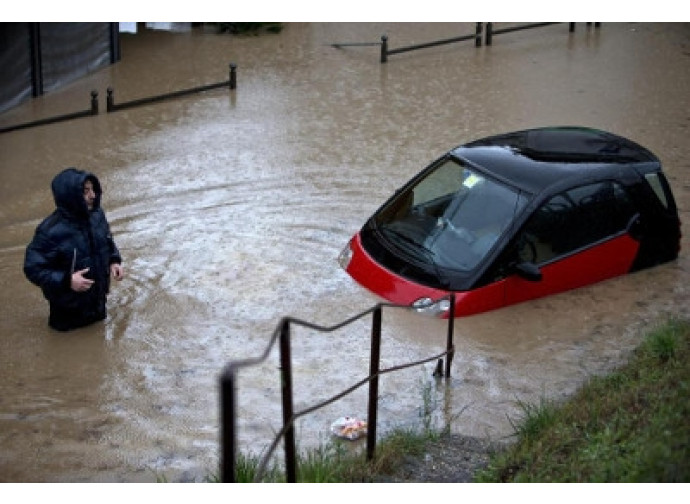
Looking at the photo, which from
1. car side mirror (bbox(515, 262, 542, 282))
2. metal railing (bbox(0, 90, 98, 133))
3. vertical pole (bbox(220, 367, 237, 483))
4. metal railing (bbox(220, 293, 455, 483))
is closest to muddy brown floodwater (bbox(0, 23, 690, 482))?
metal railing (bbox(0, 90, 98, 133))

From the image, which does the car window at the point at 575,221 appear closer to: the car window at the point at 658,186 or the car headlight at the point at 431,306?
the car window at the point at 658,186

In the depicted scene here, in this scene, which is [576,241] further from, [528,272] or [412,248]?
[412,248]

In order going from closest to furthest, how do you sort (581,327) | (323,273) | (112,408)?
(112,408), (581,327), (323,273)

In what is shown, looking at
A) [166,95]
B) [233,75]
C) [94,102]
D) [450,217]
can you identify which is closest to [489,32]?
[233,75]

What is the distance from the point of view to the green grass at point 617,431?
17.7ft

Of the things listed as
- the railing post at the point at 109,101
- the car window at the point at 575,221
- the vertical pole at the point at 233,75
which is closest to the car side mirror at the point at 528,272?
the car window at the point at 575,221

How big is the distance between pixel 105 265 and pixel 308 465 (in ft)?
12.1

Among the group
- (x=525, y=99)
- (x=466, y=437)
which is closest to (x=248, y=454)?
(x=466, y=437)

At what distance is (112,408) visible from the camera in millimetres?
8508

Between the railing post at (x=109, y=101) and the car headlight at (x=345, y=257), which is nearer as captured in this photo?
the car headlight at (x=345, y=257)

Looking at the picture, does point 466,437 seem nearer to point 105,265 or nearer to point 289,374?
point 289,374

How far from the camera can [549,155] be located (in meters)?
10.8

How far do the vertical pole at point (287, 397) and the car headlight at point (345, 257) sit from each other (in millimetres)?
5245

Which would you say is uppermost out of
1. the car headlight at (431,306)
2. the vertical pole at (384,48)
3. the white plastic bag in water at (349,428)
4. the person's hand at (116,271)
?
the vertical pole at (384,48)
